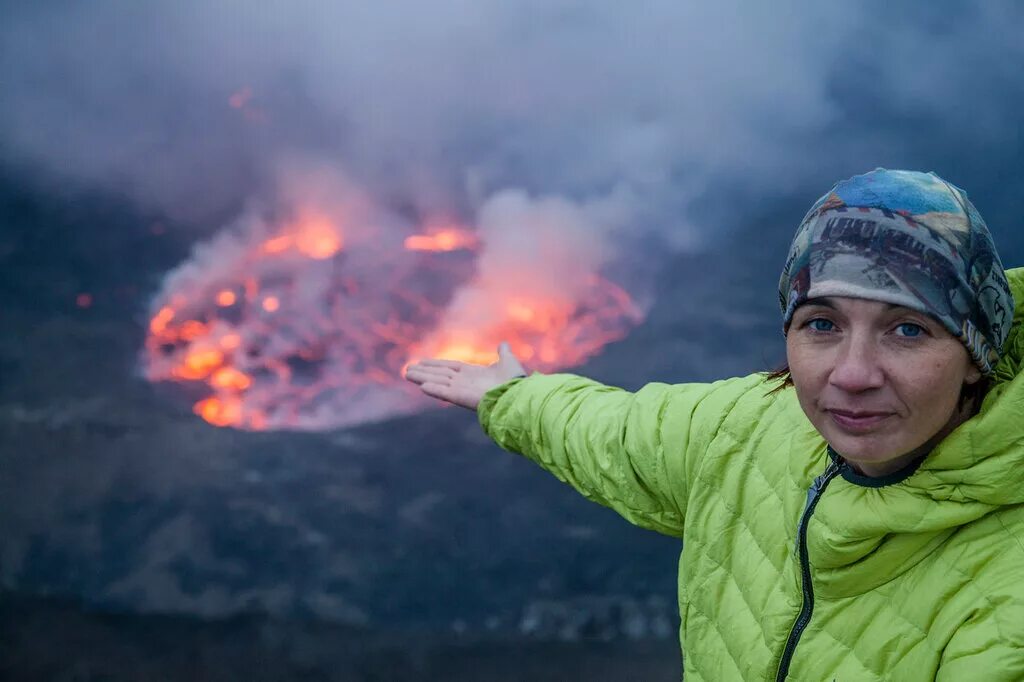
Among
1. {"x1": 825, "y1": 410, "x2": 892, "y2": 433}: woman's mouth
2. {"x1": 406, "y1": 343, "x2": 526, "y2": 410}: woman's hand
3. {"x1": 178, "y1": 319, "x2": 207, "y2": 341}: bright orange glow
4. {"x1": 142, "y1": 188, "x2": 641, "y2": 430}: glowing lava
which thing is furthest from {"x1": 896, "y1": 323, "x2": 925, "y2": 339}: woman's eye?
{"x1": 178, "y1": 319, "x2": 207, "y2": 341}: bright orange glow

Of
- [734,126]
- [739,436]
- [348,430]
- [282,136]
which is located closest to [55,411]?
[348,430]

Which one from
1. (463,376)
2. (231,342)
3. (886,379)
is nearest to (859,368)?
(886,379)

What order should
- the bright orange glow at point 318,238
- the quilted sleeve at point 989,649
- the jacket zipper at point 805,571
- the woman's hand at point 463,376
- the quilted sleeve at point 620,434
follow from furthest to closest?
the bright orange glow at point 318,238
the woman's hand at point 463,376
the quilted sleeve at point 620,434
the jacket zipper at point 805,571
the quilted sleeve at point 989,649

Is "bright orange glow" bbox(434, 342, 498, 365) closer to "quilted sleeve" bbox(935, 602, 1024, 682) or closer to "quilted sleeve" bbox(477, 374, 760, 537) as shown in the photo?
"quilted sleeve" bbox(477, 374, 760, 537)

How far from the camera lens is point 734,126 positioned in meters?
3.35

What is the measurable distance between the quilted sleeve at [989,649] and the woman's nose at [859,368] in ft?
0.97

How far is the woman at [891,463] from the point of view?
106 cm

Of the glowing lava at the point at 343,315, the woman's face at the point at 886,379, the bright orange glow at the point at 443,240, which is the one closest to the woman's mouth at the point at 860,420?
the woman's face at the point at 886,379

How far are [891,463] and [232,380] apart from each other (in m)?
2.36

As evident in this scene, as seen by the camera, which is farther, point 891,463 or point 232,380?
point 232,380

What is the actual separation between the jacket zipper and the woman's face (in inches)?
3.6

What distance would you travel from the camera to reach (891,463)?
1.20 meters

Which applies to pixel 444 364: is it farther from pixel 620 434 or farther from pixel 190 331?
pixel 190 331

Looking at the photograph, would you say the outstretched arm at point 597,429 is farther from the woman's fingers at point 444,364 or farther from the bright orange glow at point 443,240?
the bright orange glow at point 443,240
